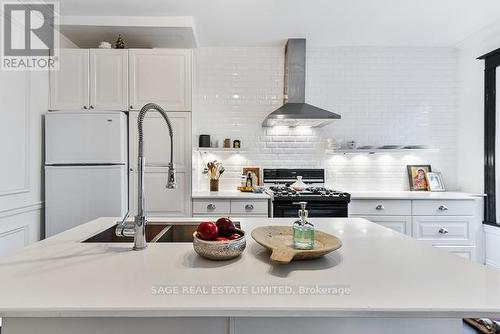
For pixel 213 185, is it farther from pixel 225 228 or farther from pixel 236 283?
pixel 236 283

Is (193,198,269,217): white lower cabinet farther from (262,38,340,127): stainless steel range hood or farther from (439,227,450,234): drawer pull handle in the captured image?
(439,227,450,234): drawer pull handle

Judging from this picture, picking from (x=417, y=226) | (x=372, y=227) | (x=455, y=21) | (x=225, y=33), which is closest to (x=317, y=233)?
(x=372, y=227)

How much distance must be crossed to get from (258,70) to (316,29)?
0.85 m

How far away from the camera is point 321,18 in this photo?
2783 millimetres

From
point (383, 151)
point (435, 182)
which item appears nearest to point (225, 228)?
point (383, 151)

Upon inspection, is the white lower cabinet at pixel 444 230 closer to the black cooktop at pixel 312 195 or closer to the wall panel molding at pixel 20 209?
the black cooktop at pixel 312 195

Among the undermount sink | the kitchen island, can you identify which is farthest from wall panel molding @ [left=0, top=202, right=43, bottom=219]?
the kitchen island

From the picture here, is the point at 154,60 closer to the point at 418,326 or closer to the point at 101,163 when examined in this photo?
the point at 101,163

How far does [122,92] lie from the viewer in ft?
9.05

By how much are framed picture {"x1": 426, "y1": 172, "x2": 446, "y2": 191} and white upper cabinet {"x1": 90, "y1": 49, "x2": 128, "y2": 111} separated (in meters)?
3.76

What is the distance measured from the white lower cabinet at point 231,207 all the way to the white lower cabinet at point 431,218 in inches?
38.9

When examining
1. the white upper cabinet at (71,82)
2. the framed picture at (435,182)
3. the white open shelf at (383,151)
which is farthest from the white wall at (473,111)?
the white upper cabinet at (71,82)

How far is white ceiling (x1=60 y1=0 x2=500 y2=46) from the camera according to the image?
2.51 meters

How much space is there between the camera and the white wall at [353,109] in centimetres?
346
